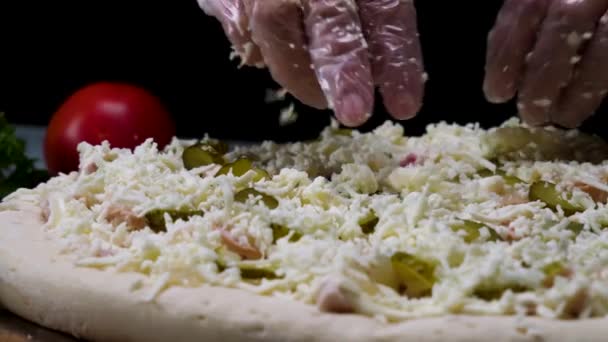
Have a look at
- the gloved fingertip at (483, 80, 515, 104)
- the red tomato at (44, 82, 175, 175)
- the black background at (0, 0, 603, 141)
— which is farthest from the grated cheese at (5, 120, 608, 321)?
the black background at (0, 0, 603, 141)

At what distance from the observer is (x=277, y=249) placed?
49.7 inches

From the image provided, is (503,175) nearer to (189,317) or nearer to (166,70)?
(189,317)

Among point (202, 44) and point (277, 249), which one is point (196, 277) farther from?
point (202, 44)

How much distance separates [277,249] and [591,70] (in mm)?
Result: 881

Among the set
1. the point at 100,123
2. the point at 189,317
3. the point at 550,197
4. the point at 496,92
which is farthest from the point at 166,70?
the point at 189,317

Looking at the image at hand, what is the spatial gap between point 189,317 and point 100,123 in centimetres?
180

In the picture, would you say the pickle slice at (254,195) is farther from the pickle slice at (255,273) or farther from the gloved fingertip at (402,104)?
the gloved fingertip at (402,104)

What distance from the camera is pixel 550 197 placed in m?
1.53

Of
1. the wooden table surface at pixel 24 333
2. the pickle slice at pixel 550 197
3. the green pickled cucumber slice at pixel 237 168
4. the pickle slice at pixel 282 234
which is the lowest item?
the pickle slice at pixel 550 197

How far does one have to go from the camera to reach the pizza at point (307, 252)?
1.09 m

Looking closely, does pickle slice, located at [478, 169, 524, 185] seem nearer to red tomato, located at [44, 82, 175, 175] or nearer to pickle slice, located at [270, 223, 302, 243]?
pickle slice, located at [270, 223, 302, 243]

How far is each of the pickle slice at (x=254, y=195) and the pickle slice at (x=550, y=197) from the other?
446 millimetres

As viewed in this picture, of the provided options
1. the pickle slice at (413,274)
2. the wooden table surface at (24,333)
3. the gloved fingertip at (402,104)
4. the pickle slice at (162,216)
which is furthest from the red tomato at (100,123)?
the pickle slice at (413,274)

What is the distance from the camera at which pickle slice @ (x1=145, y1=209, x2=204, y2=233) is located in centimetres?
140
